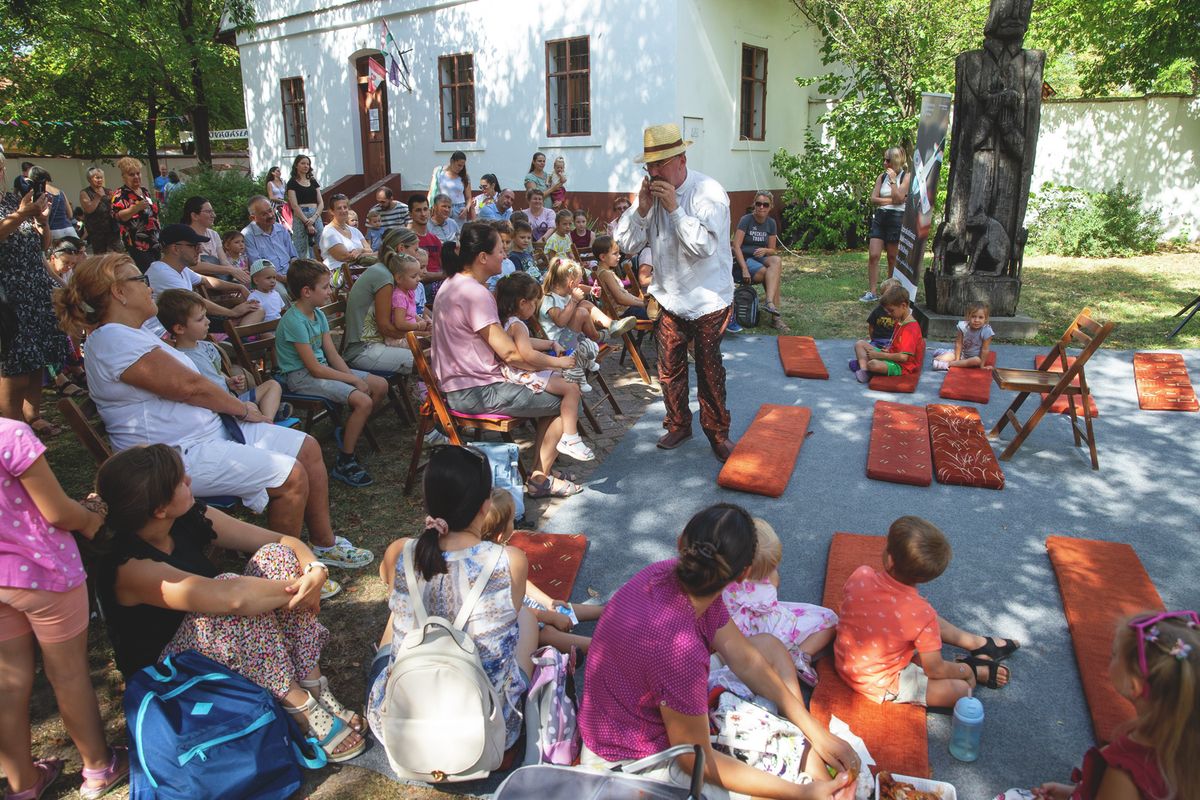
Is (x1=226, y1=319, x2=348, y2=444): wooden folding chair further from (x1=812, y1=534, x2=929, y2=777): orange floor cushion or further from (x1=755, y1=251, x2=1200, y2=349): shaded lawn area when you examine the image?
(x1=755, y1=251, x2=1200, y2=349): shaded lawn area

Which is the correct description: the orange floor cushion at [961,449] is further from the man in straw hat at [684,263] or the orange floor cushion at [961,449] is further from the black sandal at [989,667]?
the black sandal at [989,667]

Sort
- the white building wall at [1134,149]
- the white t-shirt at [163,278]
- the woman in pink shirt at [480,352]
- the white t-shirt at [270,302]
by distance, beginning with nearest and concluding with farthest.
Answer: the woman in pink shirt at [480,352] → the white t-shirt at [163,278] → the white t-shirt at [270,302] → the white building wall at [1134,149]

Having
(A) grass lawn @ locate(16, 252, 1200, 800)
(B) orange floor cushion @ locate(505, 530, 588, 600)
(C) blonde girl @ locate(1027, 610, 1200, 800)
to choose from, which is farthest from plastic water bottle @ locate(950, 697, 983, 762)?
(A) grass lawn @ locate(16, 252, 1200, 800)

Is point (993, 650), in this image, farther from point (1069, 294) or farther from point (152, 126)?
point (152, 126)

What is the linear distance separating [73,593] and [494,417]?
2538 millimetres

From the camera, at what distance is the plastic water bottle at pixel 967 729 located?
2764 mm

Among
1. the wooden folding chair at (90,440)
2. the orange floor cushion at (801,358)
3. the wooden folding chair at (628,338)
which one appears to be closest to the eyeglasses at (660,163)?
the wooden folding chair at (628,338)

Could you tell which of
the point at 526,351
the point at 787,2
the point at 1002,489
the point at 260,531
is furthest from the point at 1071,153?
the point at 260,531

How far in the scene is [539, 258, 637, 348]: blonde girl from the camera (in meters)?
6.39

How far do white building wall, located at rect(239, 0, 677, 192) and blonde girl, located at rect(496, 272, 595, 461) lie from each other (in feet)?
26.5

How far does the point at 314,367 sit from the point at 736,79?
10893 millimetres

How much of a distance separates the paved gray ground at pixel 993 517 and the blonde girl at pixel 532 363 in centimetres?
38

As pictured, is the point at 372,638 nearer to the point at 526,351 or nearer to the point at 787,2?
the point at 526,351

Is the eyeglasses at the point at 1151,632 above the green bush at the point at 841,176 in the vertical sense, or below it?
below
